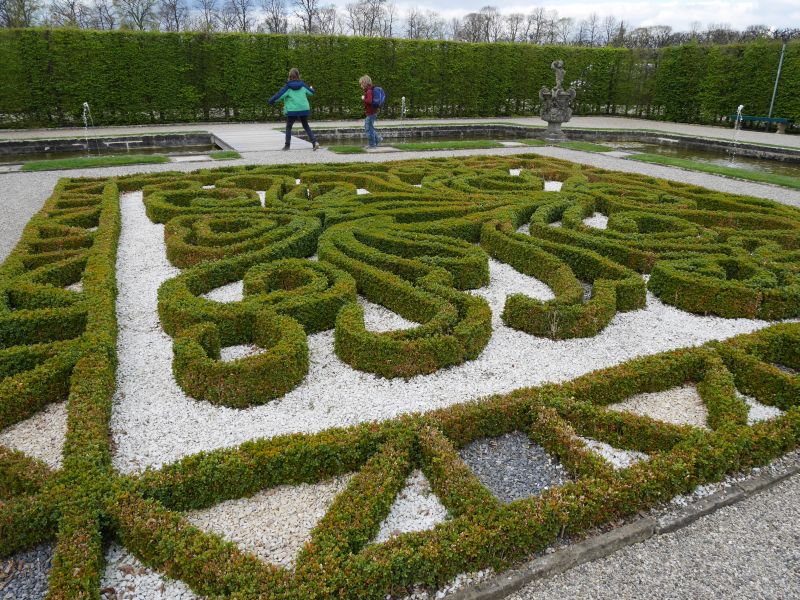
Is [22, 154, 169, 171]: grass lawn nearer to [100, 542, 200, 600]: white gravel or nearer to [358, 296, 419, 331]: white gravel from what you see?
[358, 296, 419, 331]: white gravel

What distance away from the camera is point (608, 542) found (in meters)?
3.29

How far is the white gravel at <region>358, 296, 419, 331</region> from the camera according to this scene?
5953 mm

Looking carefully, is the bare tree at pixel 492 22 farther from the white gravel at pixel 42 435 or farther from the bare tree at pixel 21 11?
the white gravel at pixel 42 435

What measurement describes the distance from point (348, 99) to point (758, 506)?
2817cm

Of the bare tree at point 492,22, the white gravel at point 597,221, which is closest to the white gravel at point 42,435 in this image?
the white gravel at point 597,221

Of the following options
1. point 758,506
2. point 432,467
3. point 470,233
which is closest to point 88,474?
point 432,467

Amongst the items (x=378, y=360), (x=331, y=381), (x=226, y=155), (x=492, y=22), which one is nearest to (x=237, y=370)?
(x=331, y=381)

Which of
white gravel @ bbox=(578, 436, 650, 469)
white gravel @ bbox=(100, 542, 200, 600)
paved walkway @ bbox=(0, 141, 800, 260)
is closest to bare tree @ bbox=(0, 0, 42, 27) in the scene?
paved walkway @ bbox=(0, 141, 800, 260)

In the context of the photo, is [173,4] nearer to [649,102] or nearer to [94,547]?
[649,102]

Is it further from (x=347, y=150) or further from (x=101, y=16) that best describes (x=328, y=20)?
(x=347, y=150)

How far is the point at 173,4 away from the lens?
176ft

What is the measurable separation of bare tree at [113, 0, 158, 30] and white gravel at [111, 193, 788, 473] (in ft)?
159

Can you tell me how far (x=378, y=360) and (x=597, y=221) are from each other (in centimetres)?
623

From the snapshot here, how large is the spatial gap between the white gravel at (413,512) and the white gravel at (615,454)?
1189mm
